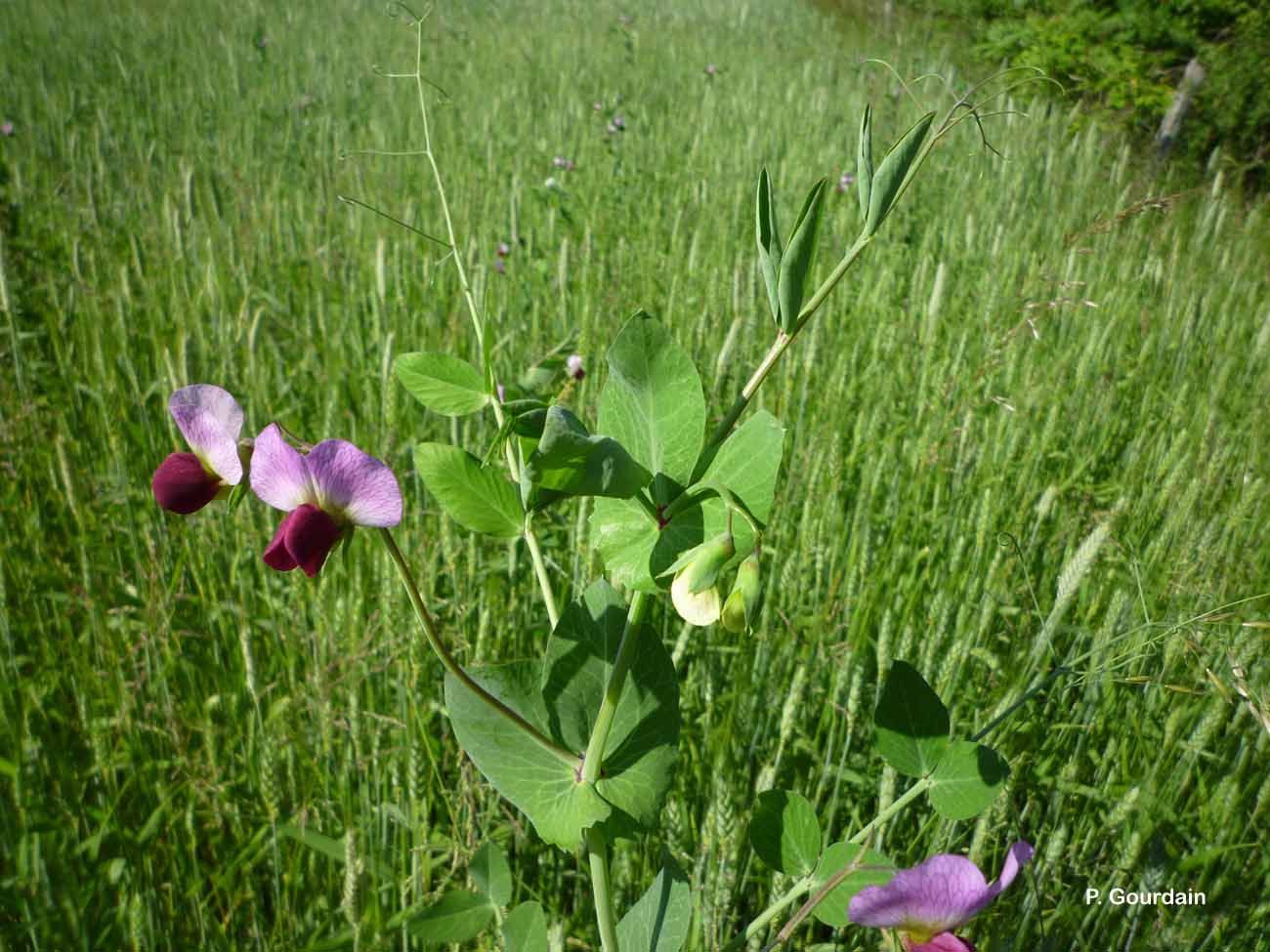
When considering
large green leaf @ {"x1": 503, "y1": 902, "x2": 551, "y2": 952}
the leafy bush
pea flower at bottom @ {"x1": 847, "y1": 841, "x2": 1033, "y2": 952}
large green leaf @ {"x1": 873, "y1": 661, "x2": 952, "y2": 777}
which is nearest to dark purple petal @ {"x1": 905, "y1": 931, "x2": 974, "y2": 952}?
pea flower at bottom @ {"x1": 847, "y1": 841, "x2": 1033, "y2": 952}

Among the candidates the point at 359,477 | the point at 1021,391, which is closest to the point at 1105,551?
the point at 1021,391

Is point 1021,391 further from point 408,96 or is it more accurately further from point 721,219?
point 408,96

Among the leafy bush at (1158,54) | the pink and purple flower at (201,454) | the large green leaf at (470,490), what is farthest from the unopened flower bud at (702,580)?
the leafy bush at (1158,54)

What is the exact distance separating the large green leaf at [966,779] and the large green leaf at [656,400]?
0.24 metres

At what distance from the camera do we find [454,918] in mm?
542

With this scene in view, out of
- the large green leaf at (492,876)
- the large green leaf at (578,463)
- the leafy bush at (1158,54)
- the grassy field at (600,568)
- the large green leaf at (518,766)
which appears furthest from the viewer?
the leafy bush at (1158,54)

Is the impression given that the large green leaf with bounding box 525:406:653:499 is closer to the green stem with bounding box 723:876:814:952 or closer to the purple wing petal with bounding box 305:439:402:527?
the purple wing petal with bounding box 305:439:402:527

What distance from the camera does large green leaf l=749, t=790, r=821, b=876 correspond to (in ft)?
1.65

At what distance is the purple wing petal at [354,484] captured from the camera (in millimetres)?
371

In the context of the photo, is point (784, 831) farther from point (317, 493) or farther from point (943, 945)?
point (317, 493)

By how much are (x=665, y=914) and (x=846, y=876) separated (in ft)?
0.35

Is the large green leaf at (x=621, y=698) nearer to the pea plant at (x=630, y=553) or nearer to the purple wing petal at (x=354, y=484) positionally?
the pea plant at (x=630, y=553)

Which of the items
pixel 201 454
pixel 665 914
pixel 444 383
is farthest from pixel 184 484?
pixel 665 914

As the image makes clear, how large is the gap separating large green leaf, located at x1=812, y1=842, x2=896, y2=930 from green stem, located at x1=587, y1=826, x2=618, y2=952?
0.11 metres
